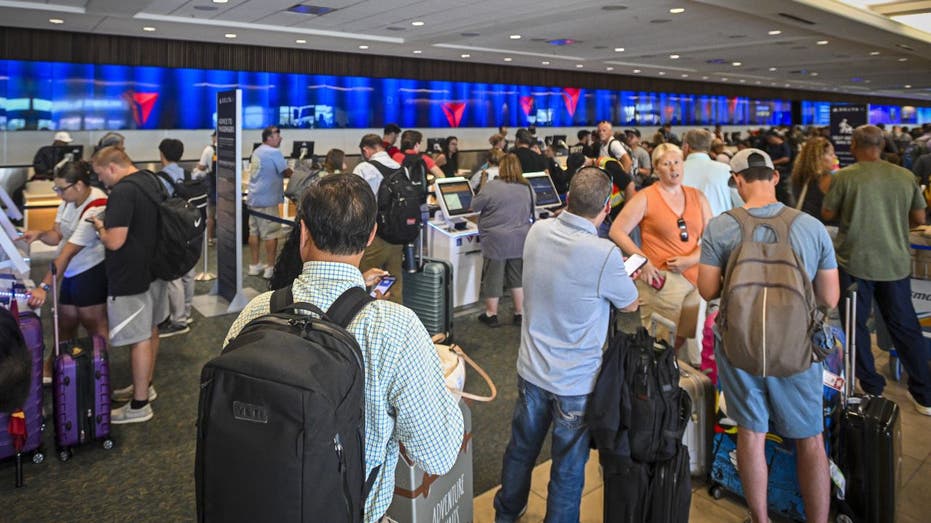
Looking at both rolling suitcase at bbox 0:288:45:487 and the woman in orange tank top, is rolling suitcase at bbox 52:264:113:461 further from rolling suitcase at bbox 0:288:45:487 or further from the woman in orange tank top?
the woman in orange tank top

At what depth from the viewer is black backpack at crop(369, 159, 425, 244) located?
179 inches

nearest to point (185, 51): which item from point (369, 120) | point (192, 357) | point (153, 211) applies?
point (369, 120)

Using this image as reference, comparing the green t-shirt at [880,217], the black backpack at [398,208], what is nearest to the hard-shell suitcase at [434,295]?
the black backpack at [398,208]

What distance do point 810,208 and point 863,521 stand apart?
2.31m

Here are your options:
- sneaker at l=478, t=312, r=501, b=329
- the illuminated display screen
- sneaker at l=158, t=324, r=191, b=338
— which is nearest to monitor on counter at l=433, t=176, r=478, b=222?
sneaker at l=478, t=312, r=501, b=329

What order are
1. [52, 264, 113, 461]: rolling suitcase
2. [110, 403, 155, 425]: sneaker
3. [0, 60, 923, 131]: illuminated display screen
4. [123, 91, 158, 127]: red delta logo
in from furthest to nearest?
[123, 91, 158, 127]: red delta logo → [0, 60, 923, 131]: illuminated display screen → [110, 403, 155, 425]: sneaker → [52, 264, 113, 461]: rolling suitcase

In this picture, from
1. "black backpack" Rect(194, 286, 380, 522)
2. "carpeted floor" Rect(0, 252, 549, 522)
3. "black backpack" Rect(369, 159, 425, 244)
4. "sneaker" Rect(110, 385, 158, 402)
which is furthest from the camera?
"black backpack" Rect(369, 159, 425, 244)

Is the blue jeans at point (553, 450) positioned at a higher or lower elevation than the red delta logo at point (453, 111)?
lower

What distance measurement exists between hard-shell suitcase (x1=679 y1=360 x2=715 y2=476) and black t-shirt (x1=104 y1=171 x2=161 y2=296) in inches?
108

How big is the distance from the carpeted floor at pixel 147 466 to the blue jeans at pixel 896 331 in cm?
192

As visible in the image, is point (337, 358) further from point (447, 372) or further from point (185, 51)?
point (185, 51)

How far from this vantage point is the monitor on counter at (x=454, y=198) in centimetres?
582

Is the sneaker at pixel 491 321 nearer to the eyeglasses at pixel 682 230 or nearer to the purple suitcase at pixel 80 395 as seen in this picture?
the eyeglasses at pixel 682 230

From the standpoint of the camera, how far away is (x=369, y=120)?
13430 millimetres
